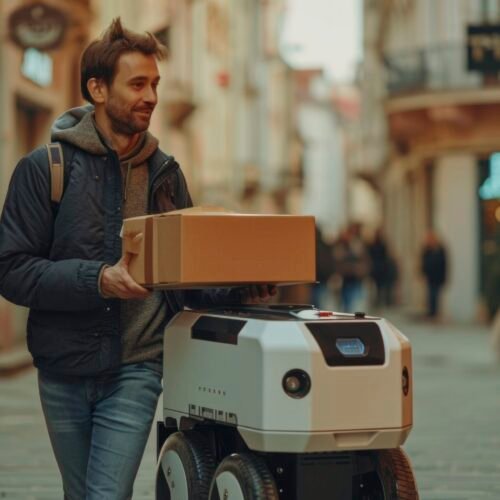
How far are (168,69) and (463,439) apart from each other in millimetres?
21490

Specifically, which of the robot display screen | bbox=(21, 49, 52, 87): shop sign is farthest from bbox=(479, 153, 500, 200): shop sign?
the robot display screen

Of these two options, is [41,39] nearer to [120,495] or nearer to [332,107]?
[120,495]

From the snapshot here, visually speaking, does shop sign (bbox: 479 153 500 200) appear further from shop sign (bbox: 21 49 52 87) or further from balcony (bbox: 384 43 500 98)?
shop sign (bbox: 21 49 52 87)

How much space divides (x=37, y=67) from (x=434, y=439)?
11513mm

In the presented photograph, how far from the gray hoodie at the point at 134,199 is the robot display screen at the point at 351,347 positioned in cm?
65

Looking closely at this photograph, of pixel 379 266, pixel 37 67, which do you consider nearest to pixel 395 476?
pixel 37 67

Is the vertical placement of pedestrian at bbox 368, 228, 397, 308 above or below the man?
below

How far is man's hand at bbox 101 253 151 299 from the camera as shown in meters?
4.23

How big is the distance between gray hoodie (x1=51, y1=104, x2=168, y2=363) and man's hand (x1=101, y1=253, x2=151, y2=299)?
20cm

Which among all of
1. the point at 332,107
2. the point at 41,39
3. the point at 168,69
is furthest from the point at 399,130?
the point at 332,107

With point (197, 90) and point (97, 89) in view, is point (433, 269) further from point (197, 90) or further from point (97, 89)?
point (97, 89)

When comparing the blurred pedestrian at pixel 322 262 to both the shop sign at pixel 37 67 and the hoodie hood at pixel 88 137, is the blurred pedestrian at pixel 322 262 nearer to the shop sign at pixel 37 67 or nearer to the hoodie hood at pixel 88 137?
the shop sign at pixel 37 67

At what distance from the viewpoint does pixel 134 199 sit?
4.55 m

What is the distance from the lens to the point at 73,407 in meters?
4.44
